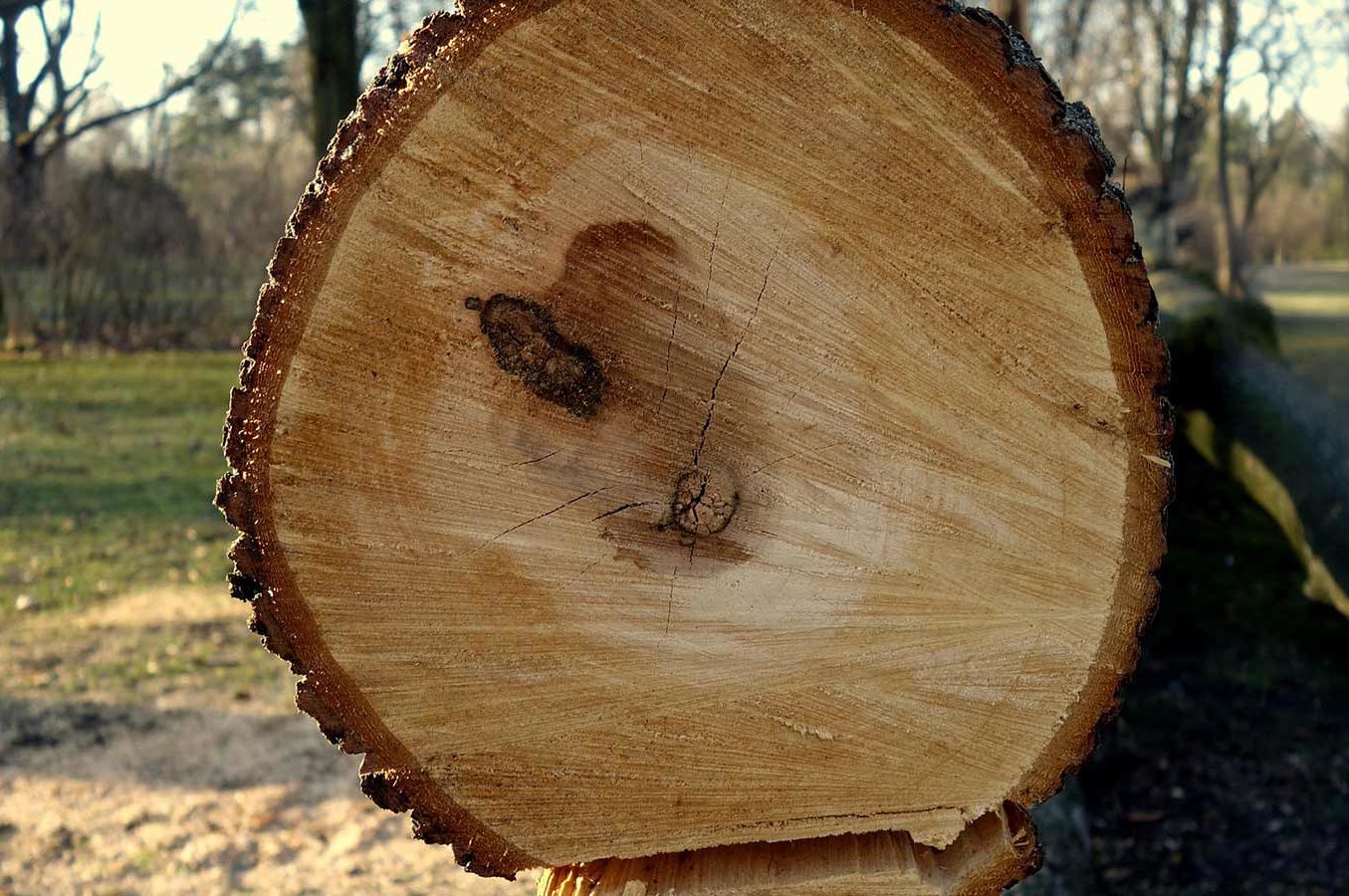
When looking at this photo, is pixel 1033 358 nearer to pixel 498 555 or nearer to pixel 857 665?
pixel 857 665

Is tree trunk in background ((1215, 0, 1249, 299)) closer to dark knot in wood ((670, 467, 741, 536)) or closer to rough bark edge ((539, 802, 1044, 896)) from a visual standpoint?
rough bark edge ((539, 802, 1044, 896))

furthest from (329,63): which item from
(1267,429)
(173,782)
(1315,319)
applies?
(1315,319)

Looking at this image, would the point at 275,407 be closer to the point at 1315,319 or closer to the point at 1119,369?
the point at 1119,369

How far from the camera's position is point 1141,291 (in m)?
1.20

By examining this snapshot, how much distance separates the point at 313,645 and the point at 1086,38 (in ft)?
59.3

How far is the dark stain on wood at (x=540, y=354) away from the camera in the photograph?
1.19 metres

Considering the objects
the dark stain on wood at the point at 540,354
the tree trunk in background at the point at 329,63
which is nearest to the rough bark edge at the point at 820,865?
the dark stain on wood at the point at 540,354

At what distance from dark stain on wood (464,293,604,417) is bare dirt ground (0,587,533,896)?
2.34 m

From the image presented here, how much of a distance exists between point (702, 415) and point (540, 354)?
0.18 metres

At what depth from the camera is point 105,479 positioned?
7418 mm

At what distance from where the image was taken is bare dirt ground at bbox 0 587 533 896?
128 inches

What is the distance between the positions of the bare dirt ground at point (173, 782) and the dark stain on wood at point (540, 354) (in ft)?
7.69

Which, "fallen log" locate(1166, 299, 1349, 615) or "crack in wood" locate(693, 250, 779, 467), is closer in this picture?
"crack in wood" locate(693, 250, 779, 467)

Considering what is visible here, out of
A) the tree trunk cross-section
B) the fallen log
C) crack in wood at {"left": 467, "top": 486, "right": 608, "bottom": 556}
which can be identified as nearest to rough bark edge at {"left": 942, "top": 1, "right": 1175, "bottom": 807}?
the tree trunk cross-section
